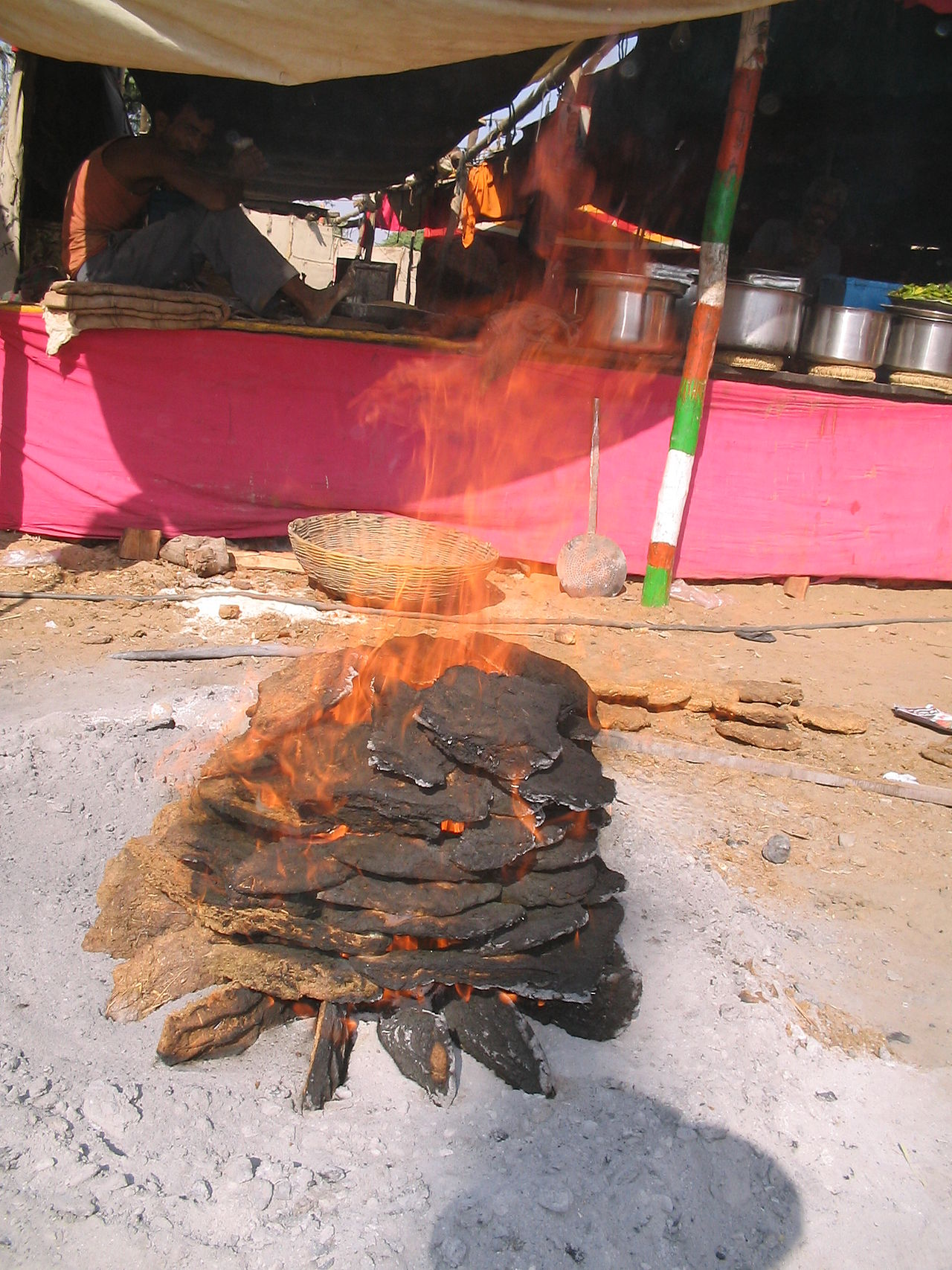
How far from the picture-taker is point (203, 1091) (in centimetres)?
204

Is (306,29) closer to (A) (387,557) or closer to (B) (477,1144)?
(A) (387,557)

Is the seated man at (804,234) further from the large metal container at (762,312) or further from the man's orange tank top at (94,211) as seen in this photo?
the man's orange tank top at (94,211)

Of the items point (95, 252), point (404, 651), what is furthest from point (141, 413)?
point (404, 651)

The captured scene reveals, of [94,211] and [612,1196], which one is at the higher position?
[94,211]

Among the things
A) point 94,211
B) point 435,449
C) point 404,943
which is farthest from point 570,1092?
point 94,211

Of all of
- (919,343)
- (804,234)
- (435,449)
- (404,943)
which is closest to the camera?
(404,943)

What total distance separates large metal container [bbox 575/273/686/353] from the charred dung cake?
13.3 ft

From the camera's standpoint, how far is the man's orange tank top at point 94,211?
5496 mm

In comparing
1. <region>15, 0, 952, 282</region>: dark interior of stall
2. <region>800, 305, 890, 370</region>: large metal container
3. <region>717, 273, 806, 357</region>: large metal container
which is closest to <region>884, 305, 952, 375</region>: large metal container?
<region>800, 305, 890, 370</region>: large metal container

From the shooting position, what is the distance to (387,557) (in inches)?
228

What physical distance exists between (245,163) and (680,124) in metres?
4.01

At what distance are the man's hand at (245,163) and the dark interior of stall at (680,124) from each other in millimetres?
1202

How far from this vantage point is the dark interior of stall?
657cm

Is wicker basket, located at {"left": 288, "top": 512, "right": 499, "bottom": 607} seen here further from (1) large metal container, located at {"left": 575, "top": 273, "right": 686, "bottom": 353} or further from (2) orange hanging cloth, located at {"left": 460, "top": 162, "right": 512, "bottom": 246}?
(2) orange hanging cloth, located at {"left": 460, "top": 162, "right": 512, "bottom": 246}
